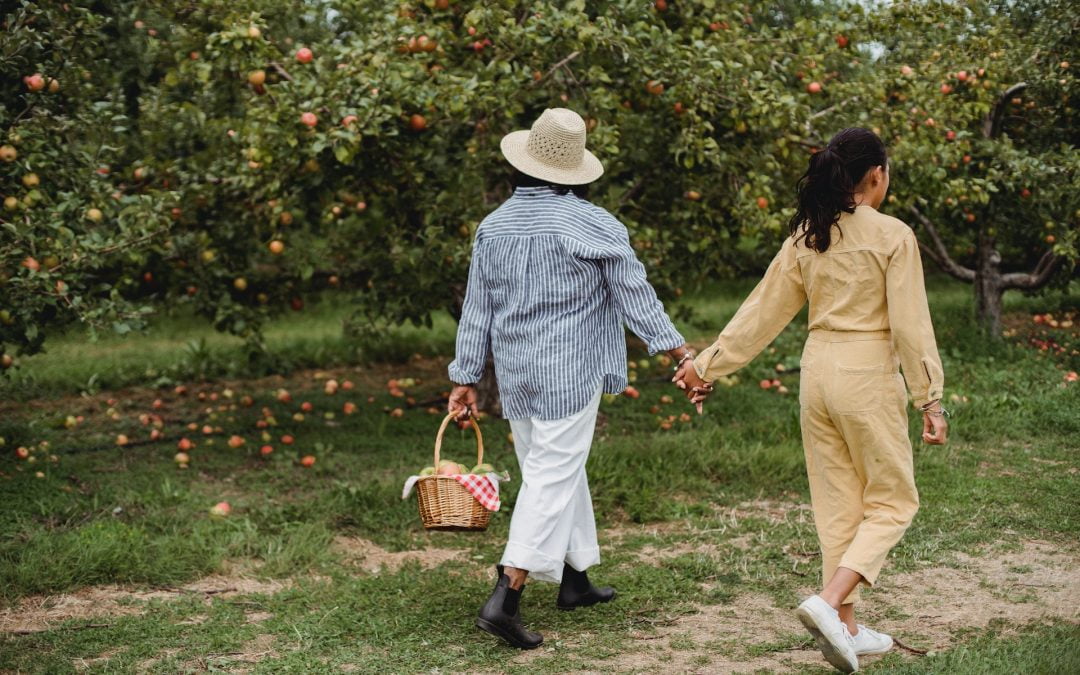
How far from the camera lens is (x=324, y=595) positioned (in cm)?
448

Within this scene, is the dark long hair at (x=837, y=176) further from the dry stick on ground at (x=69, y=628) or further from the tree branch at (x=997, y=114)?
the tree branch at (x=997, y=114)

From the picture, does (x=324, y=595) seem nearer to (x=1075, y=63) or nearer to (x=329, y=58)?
(x=329, y=58)

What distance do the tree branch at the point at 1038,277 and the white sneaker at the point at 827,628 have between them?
6.04m

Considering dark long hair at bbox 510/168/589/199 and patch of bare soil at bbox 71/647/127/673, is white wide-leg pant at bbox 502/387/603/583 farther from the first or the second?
patch of bare soil at bbox 71/647/127/673

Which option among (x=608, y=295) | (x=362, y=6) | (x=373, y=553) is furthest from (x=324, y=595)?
(x=362, y=6)

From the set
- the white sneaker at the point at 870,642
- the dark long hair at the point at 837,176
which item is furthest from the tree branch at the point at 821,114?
the white sneaker at the point at 870,642

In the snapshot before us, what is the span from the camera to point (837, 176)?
3480 millimetres

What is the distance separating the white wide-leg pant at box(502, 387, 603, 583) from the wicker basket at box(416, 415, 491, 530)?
0.15m

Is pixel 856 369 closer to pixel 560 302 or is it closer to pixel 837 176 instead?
pixel 837 176

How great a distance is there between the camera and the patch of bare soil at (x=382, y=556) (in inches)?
193

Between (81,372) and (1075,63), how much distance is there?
7.76 metres

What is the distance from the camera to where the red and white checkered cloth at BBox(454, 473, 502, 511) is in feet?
12.8

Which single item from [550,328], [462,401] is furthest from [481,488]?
[550,328]

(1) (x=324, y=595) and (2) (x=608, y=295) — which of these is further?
(1) (x=324, y=595)
